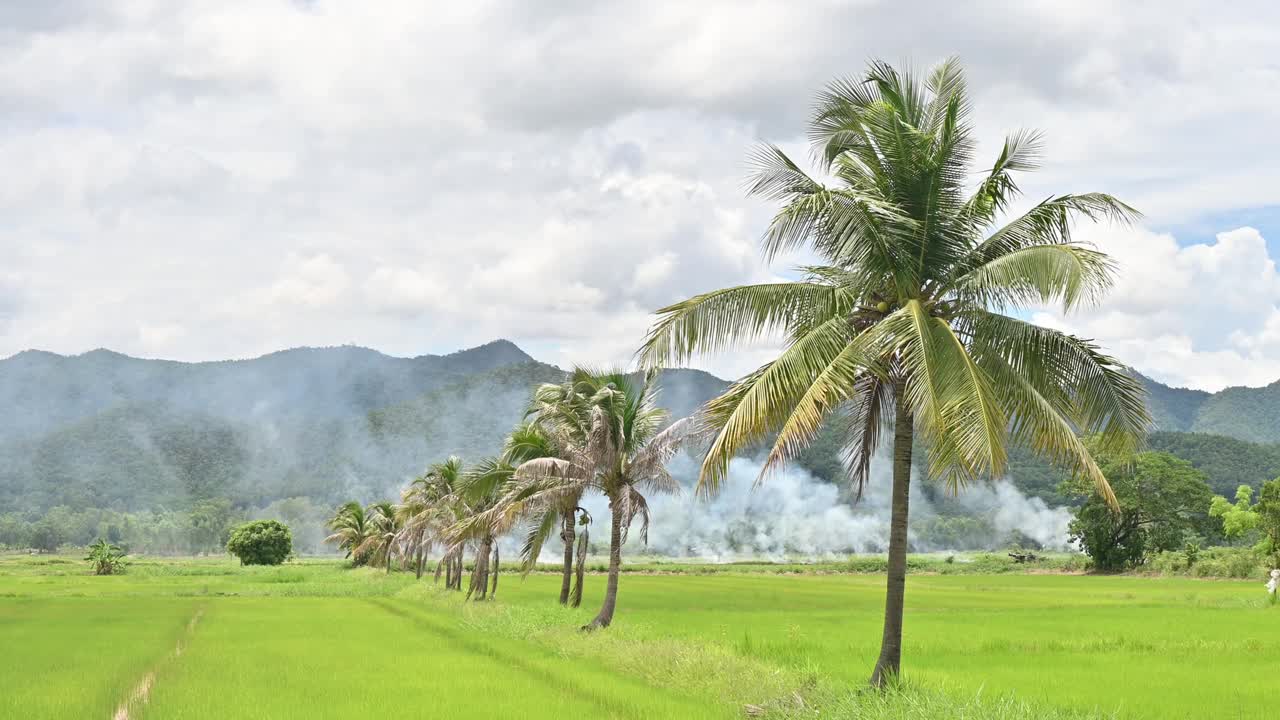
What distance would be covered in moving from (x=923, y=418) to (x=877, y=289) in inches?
118

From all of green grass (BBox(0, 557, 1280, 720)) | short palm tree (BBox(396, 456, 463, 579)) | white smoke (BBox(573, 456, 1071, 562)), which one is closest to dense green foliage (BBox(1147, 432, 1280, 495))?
white smoke (BBox(573, 456, 1071, 562))

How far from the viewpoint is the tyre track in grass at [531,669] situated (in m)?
15.5

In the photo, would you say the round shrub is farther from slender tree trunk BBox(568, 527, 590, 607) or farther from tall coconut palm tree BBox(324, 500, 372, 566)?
slender tree trunk BBox(568, 527, 590, 607)

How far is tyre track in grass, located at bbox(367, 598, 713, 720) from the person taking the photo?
50.8ft

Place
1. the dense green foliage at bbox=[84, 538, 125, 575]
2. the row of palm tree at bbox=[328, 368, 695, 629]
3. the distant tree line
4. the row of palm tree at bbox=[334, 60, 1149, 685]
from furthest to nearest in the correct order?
the distant tree line → the dense green foliage at bbox=[84, 538, 125, 575] → the row of palm tree at bbox=[328, 368, 695, 629] → the row of palm tree at bbox=[334, 60, 1149, 685]

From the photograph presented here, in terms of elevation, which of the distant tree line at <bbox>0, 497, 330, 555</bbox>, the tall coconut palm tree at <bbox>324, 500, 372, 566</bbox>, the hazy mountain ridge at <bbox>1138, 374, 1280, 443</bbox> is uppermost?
the hazy mountain ridge at <bbox>1138, 374, 1280, 443</bbox>

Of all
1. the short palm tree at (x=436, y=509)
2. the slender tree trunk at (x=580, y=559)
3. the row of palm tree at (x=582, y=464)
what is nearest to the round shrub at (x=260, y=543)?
the short palm tree at (x=436, y=509)

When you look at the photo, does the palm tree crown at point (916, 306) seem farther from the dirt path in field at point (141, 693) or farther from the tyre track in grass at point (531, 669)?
the dirt path in field at point (141, 693)

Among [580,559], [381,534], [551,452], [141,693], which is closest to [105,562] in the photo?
[381,534]

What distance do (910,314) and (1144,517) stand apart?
76.0 m

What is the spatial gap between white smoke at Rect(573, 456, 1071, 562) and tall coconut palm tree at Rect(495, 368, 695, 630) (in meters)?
116

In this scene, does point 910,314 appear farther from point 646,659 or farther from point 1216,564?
point 1216,564

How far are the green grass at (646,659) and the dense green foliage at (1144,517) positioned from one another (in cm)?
→ 3779

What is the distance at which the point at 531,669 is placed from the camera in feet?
68.6
